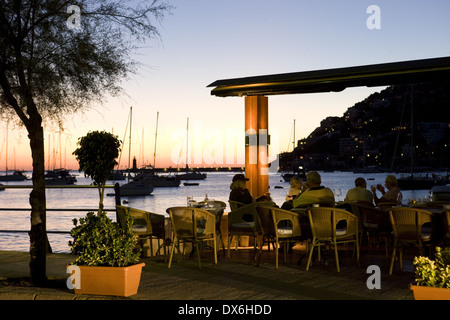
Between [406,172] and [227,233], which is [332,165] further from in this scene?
[227,233]

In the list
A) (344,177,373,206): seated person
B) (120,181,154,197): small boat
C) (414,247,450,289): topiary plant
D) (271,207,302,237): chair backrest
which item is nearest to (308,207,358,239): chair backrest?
(271,207,302,237): chair backrest

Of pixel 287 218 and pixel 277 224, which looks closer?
pixel 287 218

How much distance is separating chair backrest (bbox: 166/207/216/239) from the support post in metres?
2.17

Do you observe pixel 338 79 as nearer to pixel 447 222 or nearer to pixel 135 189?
pixel 447 222

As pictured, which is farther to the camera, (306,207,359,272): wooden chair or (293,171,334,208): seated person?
(293,171,334,208): seated person

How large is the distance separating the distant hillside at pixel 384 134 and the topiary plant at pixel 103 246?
208 ft

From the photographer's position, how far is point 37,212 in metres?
5.97

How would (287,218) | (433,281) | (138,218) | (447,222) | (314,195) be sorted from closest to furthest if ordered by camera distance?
(433,281) → (447,222) → (287,218) → (314,195) → (138,218)

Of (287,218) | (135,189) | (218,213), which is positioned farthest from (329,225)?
(135,189)

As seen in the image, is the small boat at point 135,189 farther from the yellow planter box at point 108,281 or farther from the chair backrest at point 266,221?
the yellow planter box at point 108,281

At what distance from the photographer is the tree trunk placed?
5918 mm

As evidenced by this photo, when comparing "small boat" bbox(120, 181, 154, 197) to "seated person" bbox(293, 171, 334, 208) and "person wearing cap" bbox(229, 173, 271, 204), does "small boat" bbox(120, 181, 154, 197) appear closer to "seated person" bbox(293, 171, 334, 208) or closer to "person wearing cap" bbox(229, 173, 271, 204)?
"person wearing cap" bbox(229, 173, 271, 204)

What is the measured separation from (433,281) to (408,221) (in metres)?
2.30
